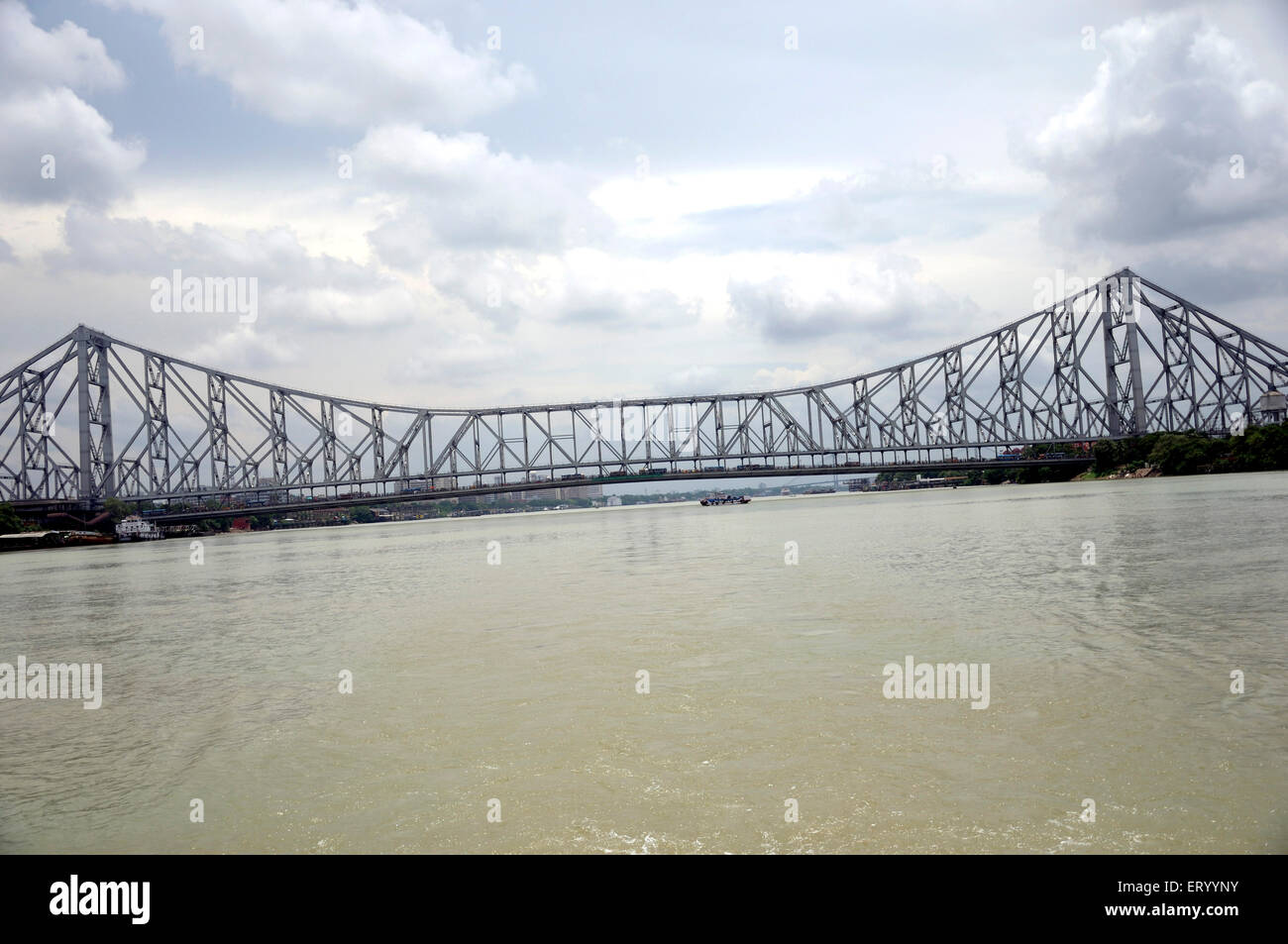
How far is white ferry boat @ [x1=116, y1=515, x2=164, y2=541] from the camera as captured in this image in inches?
3366

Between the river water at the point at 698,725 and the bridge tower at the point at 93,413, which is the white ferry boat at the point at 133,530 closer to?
the bridge tower at the point at 93,413

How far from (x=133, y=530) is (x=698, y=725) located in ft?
314

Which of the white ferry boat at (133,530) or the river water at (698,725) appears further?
the white ferry boat at (133,530)

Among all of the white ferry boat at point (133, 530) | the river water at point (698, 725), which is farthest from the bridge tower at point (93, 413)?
the river water at point (698, 725)

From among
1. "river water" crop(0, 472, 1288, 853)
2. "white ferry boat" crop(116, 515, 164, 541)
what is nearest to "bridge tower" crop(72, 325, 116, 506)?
"white ferry boat" crop(116, 515, 164, 541)

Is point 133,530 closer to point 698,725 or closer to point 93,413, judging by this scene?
point 93,413

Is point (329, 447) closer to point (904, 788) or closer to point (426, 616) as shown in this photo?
point (426, 616)

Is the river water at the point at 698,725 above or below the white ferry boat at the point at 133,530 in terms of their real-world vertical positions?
above

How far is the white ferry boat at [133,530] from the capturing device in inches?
3366

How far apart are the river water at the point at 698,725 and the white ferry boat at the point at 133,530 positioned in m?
80.1

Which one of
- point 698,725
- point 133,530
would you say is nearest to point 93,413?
point 133,530

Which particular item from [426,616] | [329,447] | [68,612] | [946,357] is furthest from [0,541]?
[946,357]

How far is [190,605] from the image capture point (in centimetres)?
2061
